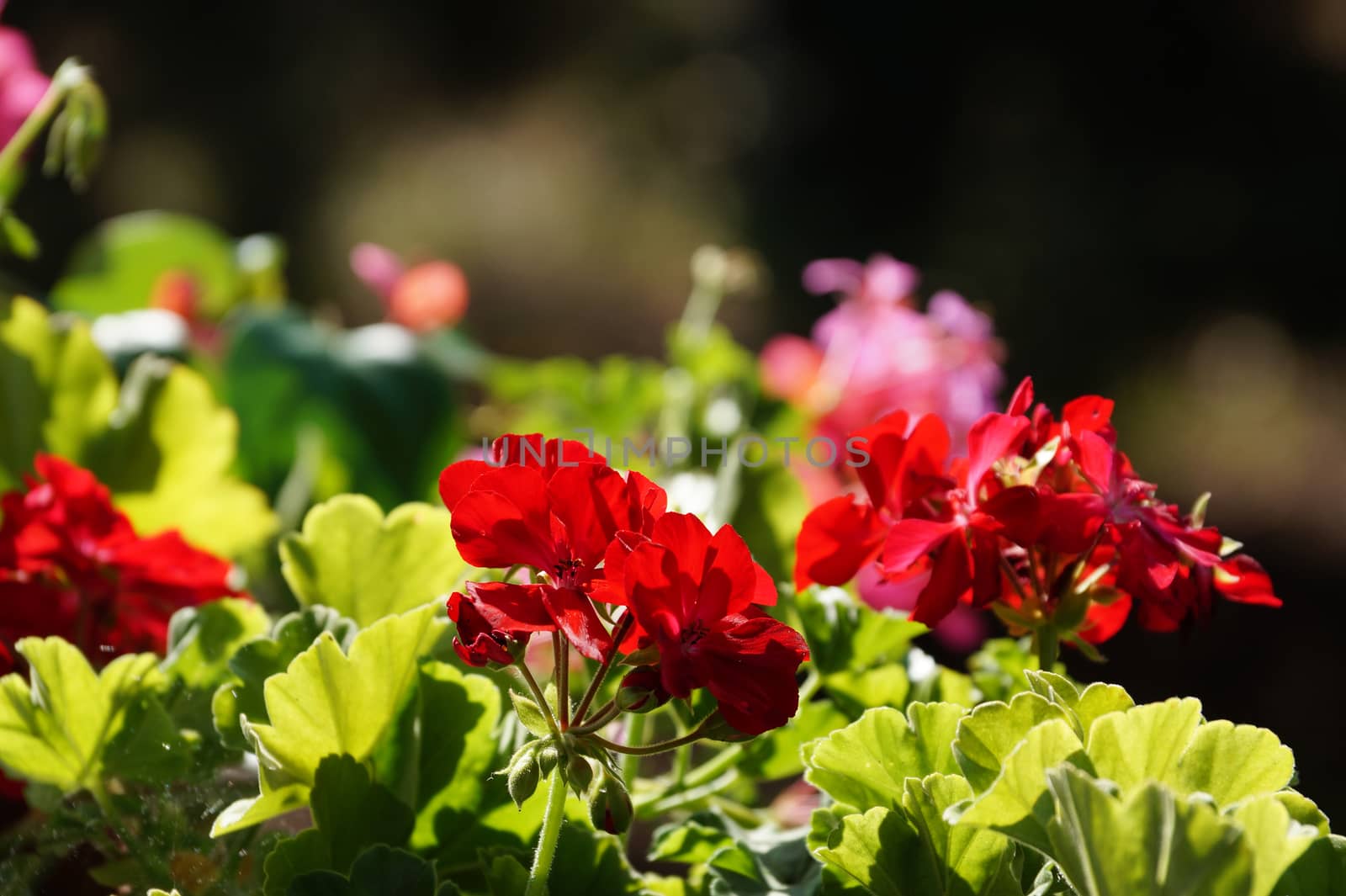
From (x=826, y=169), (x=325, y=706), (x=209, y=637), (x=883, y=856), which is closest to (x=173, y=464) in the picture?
(x=209, y=637)

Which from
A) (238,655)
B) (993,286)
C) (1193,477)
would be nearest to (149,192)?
(993,286)

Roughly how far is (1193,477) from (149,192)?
111 inches

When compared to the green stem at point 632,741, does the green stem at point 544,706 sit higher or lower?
higher

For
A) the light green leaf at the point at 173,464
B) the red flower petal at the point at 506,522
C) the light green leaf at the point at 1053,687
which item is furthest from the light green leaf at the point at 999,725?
the light green leaf at the point at 173,464

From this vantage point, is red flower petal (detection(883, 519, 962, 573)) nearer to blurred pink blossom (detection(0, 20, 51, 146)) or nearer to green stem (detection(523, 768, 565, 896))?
green stem (detection(523, 768, 565, 896))

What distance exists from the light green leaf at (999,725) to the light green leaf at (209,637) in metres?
0.24

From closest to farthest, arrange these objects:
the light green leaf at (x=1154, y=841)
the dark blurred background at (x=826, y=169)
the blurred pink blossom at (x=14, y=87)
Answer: the light green leaf at (x=1154, y=841)
the blurred pink blossom at (x=14, y=87)
the dark blurred background at (x=826, y=169)

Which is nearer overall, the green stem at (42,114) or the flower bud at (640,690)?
the flower bud at (640,690)

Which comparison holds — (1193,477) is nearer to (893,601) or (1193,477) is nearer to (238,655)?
(893,601)

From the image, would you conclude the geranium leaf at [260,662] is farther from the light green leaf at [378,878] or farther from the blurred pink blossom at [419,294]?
the blurred pink blossom at [419,294]

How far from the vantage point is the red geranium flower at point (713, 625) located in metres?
0.30

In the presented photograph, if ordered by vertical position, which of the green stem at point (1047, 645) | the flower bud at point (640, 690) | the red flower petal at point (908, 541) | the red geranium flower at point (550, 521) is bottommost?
the green stem at point (1047, 645)

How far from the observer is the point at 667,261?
3.90 meters

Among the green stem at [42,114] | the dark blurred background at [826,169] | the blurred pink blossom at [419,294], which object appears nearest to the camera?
the green stem at [42,114]
